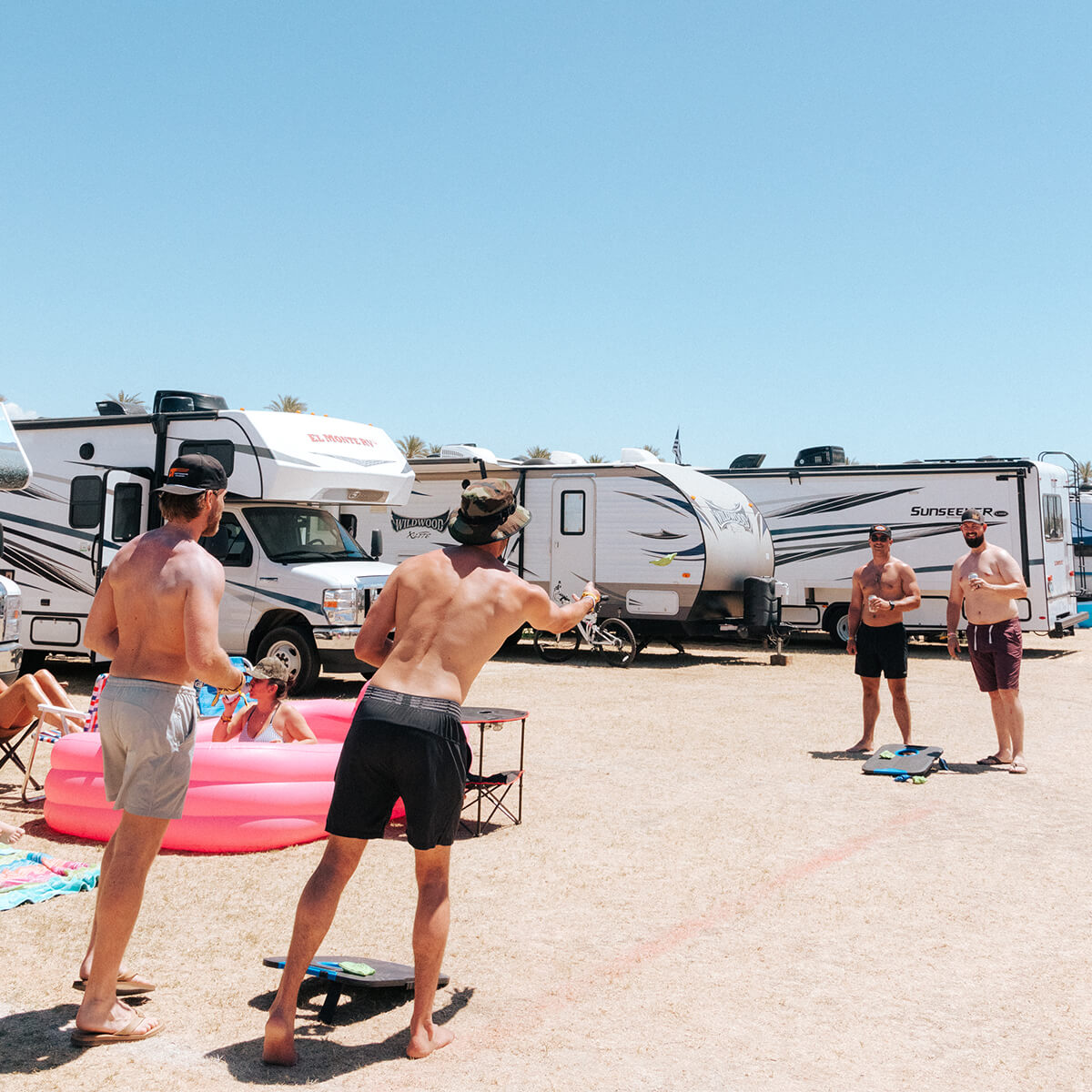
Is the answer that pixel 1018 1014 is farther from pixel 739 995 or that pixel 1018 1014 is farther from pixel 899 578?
pixel 899 578

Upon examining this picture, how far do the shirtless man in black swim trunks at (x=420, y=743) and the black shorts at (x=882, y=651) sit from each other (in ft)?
19.2

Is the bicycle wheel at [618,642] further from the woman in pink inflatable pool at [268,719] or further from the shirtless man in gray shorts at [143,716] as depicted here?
the shirtless man in gray shorts at [143,716]

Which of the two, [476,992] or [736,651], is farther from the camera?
[736,651]

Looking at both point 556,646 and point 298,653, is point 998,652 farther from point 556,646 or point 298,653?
point 556,646

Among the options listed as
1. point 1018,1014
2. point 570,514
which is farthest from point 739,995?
point 570,514

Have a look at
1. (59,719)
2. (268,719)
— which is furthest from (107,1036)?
(59,719)

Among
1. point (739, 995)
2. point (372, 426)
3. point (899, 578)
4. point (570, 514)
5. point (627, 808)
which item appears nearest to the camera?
point (739, 995)

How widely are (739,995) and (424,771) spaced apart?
1.62 metres

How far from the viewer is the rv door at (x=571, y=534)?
17.2 metres

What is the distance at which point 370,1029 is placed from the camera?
3838 mm

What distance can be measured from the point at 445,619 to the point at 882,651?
6.20 meters

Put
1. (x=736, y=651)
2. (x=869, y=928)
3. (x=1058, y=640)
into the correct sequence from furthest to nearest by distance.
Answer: (x=1058, y=640), (x=736, y=651), (x=869, y=928)

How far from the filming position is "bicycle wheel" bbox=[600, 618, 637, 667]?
16594 mm

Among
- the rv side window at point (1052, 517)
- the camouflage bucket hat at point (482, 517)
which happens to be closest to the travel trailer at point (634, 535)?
the rv side window at point (1052, 517)
